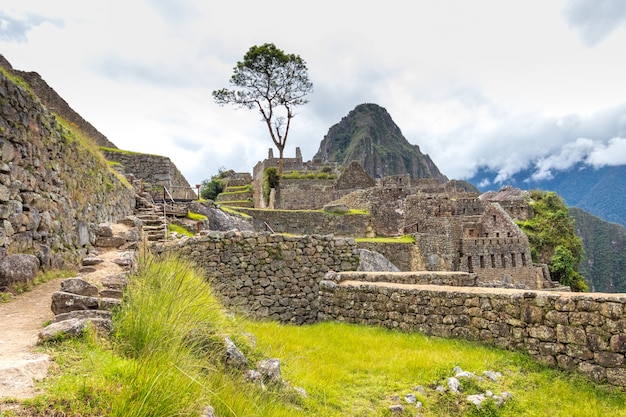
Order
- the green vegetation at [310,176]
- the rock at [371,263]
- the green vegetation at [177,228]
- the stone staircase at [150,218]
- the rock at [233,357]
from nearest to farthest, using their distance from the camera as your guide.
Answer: the rock at [233,357] < the stone staircase at [150,218] < the rock at [371,263] < the green vegetation at [177,228] < the green vegetation at [310,176]

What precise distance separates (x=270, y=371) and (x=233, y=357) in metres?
0.45

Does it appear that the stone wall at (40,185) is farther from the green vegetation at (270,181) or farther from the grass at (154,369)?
the green vegetation at (270,181)

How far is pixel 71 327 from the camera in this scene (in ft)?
11.0

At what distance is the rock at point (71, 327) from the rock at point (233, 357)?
126 centimetres

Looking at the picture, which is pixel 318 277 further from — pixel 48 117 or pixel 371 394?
pixel 48 117

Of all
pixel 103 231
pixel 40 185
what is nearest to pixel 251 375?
pixel 40 185

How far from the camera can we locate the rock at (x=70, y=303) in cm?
410

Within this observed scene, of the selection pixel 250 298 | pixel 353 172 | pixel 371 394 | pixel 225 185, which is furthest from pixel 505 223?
pixel 225 185

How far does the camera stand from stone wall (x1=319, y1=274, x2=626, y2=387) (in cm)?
535

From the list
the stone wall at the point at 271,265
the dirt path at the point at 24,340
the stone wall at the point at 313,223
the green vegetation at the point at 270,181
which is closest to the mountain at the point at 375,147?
the green vegetation at the point at 270,181

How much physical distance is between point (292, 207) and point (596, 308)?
2415 centimetres

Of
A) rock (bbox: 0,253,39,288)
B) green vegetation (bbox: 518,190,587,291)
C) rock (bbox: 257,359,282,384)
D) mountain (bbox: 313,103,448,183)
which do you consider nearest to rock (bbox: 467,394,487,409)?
rock (bbox: 257,359,282,384)

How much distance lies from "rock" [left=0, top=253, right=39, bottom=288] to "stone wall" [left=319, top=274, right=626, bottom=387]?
6.08 meters

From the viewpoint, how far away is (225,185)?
47875mm
